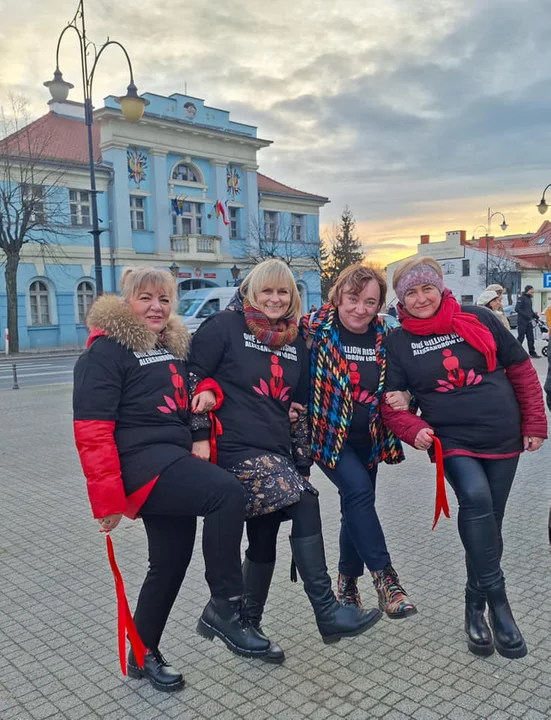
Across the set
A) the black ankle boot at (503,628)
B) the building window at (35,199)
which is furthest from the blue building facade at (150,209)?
the black ankle boot at (503,628)

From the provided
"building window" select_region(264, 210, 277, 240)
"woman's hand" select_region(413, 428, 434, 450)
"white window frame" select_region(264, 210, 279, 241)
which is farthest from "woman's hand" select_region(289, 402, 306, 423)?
"white window frame" select_region(264, 210, 279, 241)

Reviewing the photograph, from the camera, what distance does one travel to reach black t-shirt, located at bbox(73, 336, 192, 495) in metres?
2.69

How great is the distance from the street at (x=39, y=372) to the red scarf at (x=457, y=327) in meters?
13.7

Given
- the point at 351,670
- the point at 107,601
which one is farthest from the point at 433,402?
the point at 107,601

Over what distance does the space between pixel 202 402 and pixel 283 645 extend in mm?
1295

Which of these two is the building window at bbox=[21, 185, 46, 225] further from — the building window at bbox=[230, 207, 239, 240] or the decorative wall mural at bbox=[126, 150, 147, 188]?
the building window at bbox=[230, 207, 239, 240]

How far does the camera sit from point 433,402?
10.7ft

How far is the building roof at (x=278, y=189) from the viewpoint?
41031mm

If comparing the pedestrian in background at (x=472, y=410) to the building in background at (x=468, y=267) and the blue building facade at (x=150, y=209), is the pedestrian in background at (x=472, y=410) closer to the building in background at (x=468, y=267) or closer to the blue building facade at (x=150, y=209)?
the blue building facade at (x=150, y=209)

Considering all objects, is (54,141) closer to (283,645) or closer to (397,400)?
(397,400)

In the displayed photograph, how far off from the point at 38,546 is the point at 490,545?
127 inches

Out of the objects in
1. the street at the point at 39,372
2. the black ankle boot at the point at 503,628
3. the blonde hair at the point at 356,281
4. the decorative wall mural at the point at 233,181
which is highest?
the decorative wall mural at the point at 233,181

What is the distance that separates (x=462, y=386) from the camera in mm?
3213

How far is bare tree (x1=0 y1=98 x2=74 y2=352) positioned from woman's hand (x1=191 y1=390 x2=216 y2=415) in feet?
86.6
